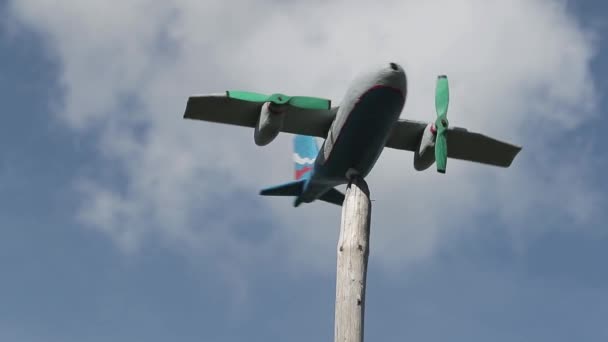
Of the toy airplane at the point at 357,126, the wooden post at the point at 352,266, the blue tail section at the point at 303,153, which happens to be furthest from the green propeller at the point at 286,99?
the blue tail section at the point at 303,153

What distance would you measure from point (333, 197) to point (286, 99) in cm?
427

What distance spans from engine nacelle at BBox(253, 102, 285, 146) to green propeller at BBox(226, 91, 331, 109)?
13cm

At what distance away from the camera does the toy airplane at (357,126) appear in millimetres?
16219

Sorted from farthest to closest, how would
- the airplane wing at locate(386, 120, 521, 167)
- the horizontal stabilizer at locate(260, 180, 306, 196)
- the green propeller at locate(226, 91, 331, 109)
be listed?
the horizontal stabilizer at locate(260, 180, 306, 196), the airplane wing at locate(386, 120, 521, 167), the green propeller at locate(226, 91, 331, 109)

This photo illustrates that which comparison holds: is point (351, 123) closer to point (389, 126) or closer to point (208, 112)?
point (389, 126)

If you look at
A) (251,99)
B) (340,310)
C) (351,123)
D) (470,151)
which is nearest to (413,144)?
(470,151)

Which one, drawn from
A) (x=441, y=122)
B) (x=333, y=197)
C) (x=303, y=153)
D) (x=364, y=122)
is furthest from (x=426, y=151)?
(x=303, y=153)

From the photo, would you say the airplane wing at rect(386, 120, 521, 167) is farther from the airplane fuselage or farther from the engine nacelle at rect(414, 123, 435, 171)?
the airplane fuselage

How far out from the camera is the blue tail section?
2330cm

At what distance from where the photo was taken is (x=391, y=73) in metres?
16.1

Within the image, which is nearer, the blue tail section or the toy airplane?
the toy airplane

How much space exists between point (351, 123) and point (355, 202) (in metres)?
1.53

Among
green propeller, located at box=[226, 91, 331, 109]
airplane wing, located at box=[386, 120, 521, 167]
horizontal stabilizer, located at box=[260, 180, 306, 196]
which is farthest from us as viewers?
horizontal stabilizer, located at box=[260, 180, 306, 196]

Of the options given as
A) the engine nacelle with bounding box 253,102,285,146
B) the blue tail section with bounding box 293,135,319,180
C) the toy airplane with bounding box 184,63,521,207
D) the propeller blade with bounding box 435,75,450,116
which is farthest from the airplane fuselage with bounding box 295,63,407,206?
the blue tail section with bounding box 293,135,319,180
